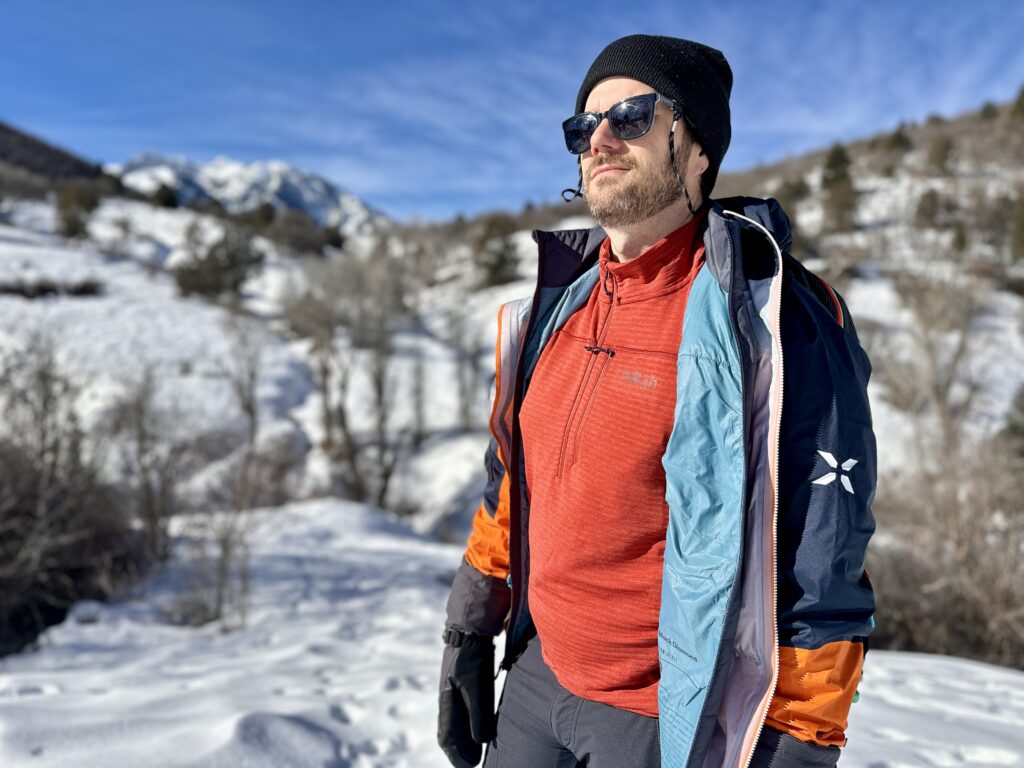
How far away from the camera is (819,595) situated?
1135mm

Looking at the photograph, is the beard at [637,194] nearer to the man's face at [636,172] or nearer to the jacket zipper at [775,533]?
the man's face at [636,172]

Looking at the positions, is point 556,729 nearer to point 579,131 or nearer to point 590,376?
point 590,376

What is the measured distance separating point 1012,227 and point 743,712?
→ 38045 millimetres

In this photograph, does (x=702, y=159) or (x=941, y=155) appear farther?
(x=941, y=155)

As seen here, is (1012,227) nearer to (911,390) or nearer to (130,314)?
(911,390)

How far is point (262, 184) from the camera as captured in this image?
15238 centimetres

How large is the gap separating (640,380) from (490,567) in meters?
0.83

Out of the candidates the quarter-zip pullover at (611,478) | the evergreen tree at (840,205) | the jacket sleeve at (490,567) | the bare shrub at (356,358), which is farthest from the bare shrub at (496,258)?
the quarter-zip pullover at (611,478)

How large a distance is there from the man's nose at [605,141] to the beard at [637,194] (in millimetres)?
20

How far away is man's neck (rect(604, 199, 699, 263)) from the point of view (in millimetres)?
1532

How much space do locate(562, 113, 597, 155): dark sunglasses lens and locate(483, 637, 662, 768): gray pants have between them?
140cm

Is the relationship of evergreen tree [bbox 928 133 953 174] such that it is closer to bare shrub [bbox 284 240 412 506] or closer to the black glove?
bare shrub [bbox 284 240 412 506]

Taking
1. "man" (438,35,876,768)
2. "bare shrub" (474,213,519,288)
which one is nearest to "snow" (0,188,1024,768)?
"man" (438,35,876,768)

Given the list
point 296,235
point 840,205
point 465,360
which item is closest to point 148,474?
point 465,360
